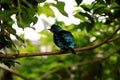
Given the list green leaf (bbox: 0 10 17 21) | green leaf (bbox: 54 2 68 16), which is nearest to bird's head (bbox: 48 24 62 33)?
green leaf (bbox: 54 2 68 16)

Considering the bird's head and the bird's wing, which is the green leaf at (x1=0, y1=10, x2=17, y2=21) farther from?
the bird's head

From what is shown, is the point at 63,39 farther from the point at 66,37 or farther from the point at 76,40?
the point at 76,40

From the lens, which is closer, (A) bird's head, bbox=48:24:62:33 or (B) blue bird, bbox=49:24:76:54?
(B) blue bird, bbox=49:24:76:54

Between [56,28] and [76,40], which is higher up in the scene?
[56,28]

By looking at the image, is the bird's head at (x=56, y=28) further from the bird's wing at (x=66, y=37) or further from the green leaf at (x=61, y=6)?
the green leaf at (x=61, y=6)

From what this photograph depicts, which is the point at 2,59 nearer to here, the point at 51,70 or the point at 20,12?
the point at 20,12

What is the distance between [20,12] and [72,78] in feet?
11.5

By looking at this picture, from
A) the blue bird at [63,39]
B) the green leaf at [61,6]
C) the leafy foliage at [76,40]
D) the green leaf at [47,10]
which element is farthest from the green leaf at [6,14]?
the green leaf at [47,10]

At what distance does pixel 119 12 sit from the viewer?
2229 millimetres

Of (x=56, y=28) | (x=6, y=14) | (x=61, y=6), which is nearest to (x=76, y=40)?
(x=56, y=28)

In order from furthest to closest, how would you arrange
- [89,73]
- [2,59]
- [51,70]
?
[89,73]
[51,70]
[2,59]

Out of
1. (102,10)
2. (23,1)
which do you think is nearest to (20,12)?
(23,1)

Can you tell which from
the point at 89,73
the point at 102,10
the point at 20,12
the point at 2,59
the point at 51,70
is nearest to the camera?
the point at 20,12

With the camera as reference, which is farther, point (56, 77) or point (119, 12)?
point (56, 77)
